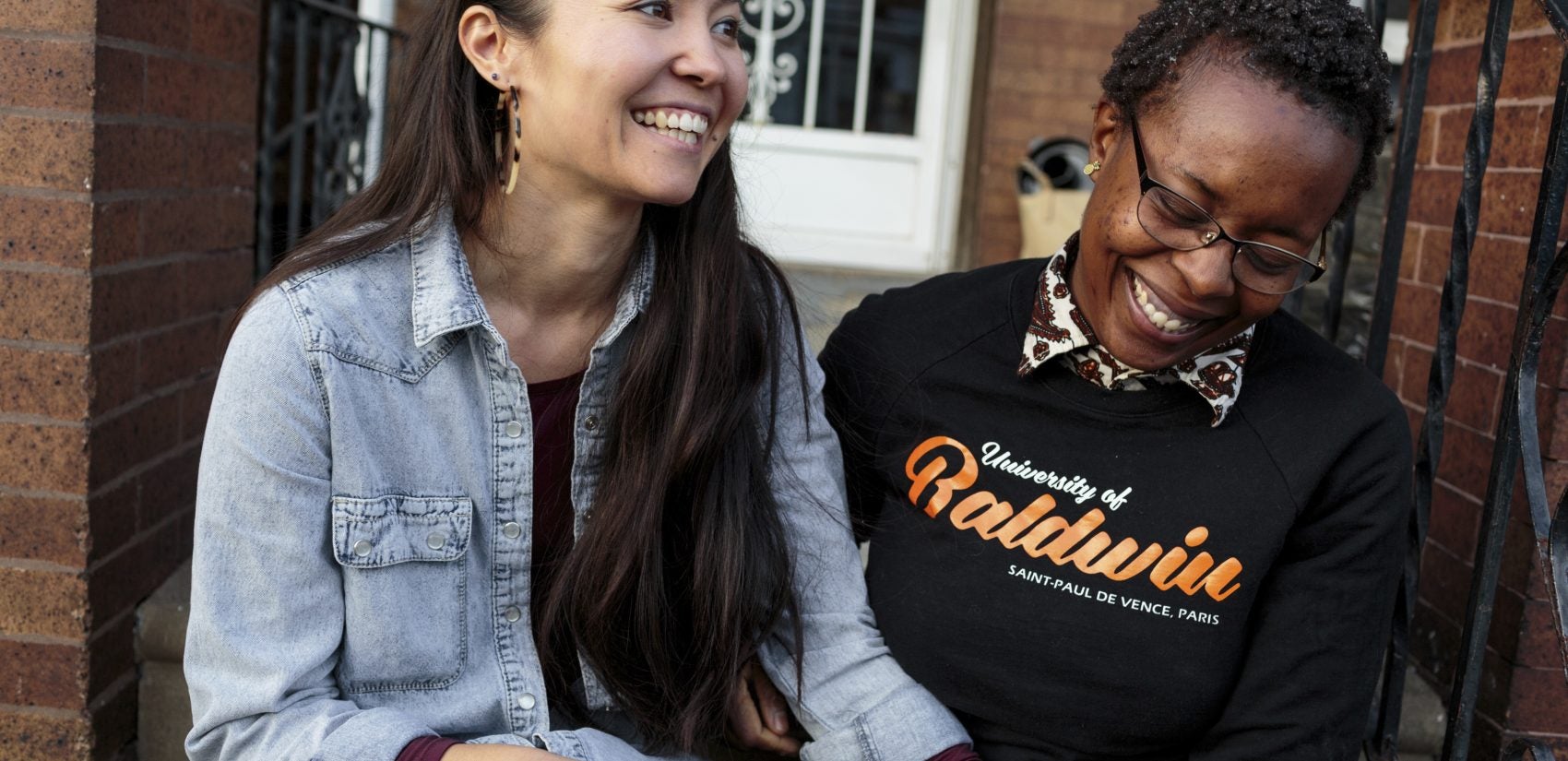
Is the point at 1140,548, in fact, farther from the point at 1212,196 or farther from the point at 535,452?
the point at 535,452

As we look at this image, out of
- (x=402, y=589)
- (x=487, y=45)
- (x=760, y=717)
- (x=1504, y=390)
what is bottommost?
(x=760, y=717)

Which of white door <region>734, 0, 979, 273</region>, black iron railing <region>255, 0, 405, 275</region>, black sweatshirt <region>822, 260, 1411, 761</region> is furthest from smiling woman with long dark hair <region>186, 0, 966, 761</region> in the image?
white door <region>734, 0, 979, 273</region>

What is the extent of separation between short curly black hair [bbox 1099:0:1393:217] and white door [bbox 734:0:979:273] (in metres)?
4.05

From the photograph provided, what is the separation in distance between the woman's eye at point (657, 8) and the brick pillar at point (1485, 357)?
5.15ft

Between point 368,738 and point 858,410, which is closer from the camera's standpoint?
point 368,738

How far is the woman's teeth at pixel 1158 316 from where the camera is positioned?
174cm

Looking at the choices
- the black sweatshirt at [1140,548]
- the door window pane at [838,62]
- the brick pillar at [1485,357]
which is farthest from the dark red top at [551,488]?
the door window pane at [838,62]

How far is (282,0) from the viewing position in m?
3.05

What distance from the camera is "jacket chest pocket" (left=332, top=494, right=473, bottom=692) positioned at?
1.68 m

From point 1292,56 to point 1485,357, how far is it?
117 centimetres

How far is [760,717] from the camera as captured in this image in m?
2.10

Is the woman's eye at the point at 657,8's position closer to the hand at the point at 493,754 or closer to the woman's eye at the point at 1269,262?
the woman's eye at the point at 1269,262

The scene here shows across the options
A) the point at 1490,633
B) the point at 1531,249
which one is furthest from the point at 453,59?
the point at 1490,633

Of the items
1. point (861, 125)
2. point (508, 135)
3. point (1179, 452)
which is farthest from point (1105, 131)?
point (861, 125)
